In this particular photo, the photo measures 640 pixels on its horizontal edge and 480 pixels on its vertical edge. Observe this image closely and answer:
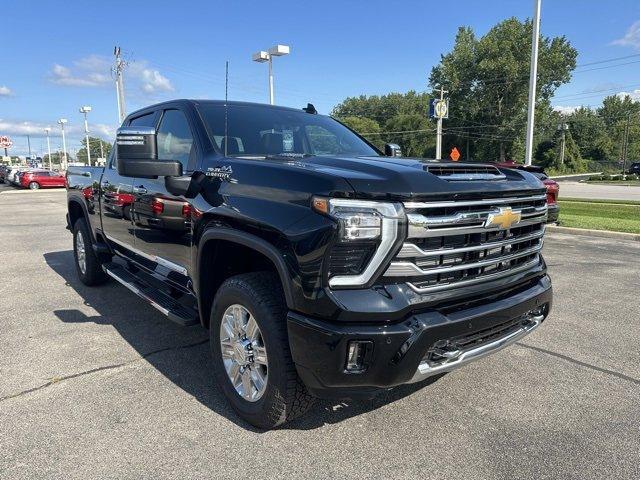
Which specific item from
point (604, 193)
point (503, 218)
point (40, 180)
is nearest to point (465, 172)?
point (503, 218)

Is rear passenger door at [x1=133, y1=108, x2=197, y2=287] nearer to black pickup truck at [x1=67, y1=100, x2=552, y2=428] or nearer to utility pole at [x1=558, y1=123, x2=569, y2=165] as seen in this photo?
black pickup truck at [x1=67, y1=100, x2=552, y2=428]

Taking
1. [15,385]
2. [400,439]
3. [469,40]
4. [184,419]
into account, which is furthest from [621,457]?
[469,40]

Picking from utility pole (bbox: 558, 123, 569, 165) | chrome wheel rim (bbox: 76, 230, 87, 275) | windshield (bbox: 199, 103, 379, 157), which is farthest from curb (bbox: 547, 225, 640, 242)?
utility pole (bbox: 558, 123, 569, 165)

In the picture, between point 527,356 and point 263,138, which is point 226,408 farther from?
point 527,356

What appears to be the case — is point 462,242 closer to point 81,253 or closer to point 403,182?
point 403,182

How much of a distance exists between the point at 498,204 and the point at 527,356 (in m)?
1.78

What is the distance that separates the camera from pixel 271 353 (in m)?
2.64

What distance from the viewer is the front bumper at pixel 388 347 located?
2350 mm

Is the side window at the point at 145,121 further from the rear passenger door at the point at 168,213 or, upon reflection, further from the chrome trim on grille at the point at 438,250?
the chrome trim on grille at the point at 438,250

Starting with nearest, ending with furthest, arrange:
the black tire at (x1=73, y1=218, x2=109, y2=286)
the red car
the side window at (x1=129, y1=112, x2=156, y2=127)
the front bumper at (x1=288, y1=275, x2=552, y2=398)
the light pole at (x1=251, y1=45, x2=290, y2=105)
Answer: the front bumper at (x1=288, y1=275, x2=552, y2=398)
the side window at (x1=129, y1=112, x2=156, y2=127)
the black tire at (x1=73, y1=218, x2=109, y2=286)
the light pole at (x1=251, y1=45, x2=290, y2=105)
the red car

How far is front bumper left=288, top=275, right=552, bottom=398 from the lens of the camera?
235 centimetres

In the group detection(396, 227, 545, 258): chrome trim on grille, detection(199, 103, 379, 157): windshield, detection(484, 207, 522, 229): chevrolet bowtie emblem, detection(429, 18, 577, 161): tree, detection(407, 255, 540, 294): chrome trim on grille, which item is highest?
detection(429, 18, 577, 161): tree

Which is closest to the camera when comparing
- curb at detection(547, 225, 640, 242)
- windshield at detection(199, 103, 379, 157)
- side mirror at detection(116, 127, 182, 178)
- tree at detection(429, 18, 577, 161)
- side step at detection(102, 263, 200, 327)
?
side mirror at detection(116, 127, 182, 178)

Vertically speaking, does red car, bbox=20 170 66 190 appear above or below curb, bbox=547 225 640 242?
above
